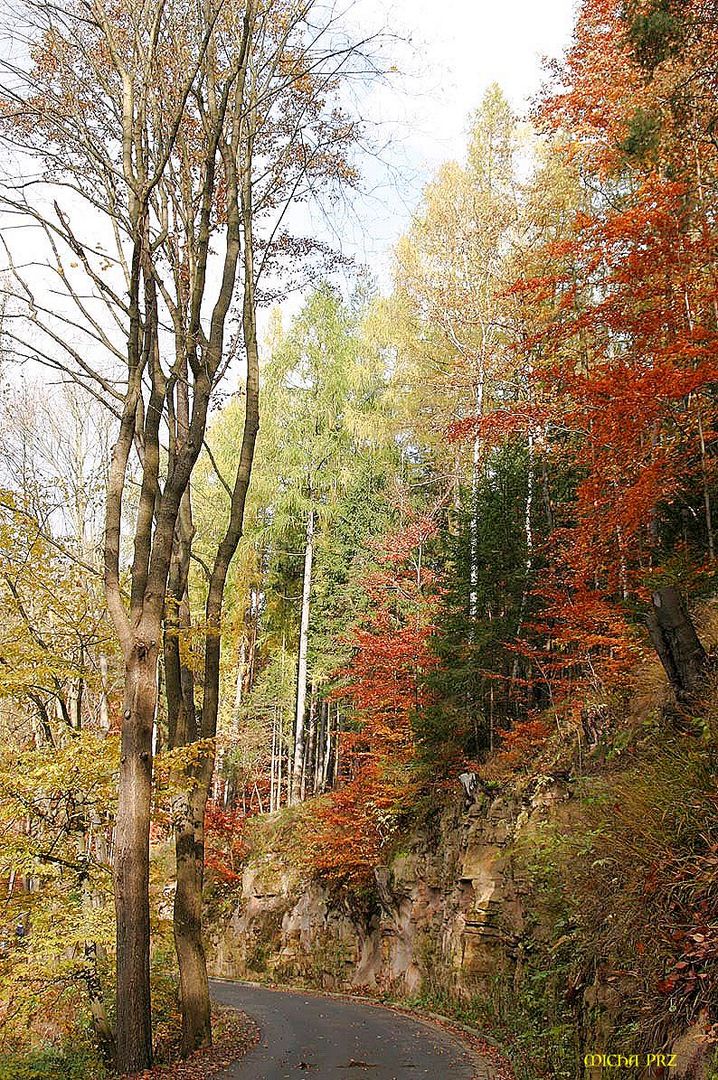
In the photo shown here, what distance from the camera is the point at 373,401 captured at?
80.3 feet

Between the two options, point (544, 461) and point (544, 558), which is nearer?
point (544, 558)

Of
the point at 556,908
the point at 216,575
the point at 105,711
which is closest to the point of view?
the point at 556,908

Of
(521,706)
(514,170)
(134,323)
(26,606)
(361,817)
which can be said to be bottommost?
(361,817)

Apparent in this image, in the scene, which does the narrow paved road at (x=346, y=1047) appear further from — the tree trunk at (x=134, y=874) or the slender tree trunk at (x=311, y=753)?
the slender tree trunk at (x=311, y=753)

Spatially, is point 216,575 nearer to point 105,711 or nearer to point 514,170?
point 105,711

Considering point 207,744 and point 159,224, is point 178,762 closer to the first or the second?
point 207,744

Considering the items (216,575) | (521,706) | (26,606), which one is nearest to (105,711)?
(26,606)

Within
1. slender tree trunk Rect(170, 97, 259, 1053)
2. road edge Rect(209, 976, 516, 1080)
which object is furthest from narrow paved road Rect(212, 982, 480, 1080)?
slender tree trunk Rect(170, 97, 259, 1053)

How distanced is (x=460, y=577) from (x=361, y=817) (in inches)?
225

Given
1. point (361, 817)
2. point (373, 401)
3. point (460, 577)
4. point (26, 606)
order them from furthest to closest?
1. point (373, 401)
2. point (361, 817)
3. point (460, 577)
4. point (26, 606)

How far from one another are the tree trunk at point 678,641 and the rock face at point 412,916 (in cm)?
463

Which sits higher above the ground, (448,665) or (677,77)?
(677,77)

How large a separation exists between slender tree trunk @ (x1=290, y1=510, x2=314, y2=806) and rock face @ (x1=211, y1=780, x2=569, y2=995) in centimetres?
226

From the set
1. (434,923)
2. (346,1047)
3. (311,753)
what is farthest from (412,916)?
(311,753)
